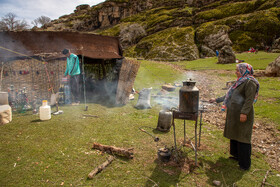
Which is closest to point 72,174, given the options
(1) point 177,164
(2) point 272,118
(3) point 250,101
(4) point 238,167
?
(1) point 177,164

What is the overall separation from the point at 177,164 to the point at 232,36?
34.6m

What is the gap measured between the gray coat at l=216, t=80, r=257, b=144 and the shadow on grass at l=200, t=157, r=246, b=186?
1.99 feet

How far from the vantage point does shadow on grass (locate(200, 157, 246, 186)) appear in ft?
A: 10.5

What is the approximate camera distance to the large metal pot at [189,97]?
3598 mm

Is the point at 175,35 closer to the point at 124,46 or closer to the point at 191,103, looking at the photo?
the point at 124,46

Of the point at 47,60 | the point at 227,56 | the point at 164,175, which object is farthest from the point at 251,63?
the point at 164,175

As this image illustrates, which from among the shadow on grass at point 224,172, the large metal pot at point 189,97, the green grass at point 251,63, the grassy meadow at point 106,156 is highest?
the green grass at point 251,63

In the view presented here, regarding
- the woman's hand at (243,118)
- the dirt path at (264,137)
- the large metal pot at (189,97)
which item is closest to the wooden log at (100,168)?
the large metal pot at (189,97)

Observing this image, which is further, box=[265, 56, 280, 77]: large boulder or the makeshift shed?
box=[265, 56, 280, 77]: large boulder

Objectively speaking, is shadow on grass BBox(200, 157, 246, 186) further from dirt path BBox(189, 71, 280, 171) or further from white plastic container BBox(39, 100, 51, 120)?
white plastic container BBox(39, 100, 51, 120)

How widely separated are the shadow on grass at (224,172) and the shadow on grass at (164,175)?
59 cm

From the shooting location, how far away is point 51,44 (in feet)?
29.9

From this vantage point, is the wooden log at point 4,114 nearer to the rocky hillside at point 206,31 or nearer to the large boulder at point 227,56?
the large boulder at point 227,56

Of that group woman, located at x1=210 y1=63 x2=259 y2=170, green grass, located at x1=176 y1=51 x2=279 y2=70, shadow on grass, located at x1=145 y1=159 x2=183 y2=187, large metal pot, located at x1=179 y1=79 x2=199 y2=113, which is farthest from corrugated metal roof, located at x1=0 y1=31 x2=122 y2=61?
green grass, located at x1=176 y1=51 x2=279 y2=70
